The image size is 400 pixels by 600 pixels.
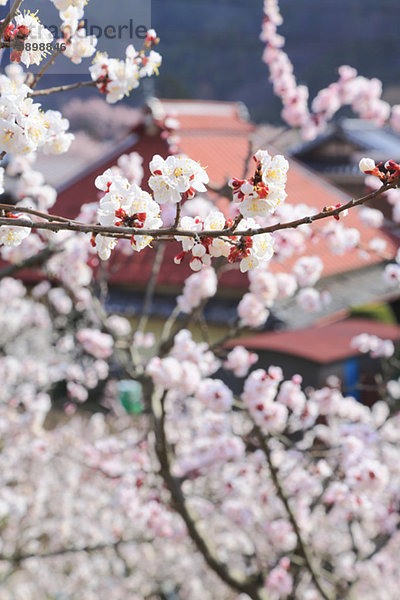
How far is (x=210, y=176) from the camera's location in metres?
13.1

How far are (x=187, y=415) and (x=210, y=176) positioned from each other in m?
7.43

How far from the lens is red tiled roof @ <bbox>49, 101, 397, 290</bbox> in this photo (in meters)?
12.3

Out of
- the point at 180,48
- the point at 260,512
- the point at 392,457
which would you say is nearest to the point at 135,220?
the point at 392,457

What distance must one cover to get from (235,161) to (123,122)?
29.7ft

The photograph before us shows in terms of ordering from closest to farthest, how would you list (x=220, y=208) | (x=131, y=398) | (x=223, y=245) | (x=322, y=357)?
(x=223, y=245), (x=322, y=357), (x=131, y=398), (x=220, y=208)

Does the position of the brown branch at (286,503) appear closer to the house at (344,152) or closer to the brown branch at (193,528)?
the brown branch at (193,528)

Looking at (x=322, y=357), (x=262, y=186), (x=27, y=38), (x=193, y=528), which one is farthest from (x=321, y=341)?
(x=262, y=186)

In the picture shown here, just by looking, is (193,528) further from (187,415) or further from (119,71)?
(187,415)

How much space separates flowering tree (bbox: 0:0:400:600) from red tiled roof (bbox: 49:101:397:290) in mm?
3617

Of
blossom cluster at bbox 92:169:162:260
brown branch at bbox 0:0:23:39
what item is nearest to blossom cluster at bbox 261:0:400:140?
brown branch at bbox 0:0:23:39

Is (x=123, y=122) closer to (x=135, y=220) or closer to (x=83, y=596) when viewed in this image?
(x=83, y=596)

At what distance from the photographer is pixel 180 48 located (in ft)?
Result: 137

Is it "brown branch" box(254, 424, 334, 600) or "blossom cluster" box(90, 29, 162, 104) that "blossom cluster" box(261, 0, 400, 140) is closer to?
"blossom cluster" box(90, 29, 162, 104)

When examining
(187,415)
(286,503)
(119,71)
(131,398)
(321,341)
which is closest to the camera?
(119,71)
